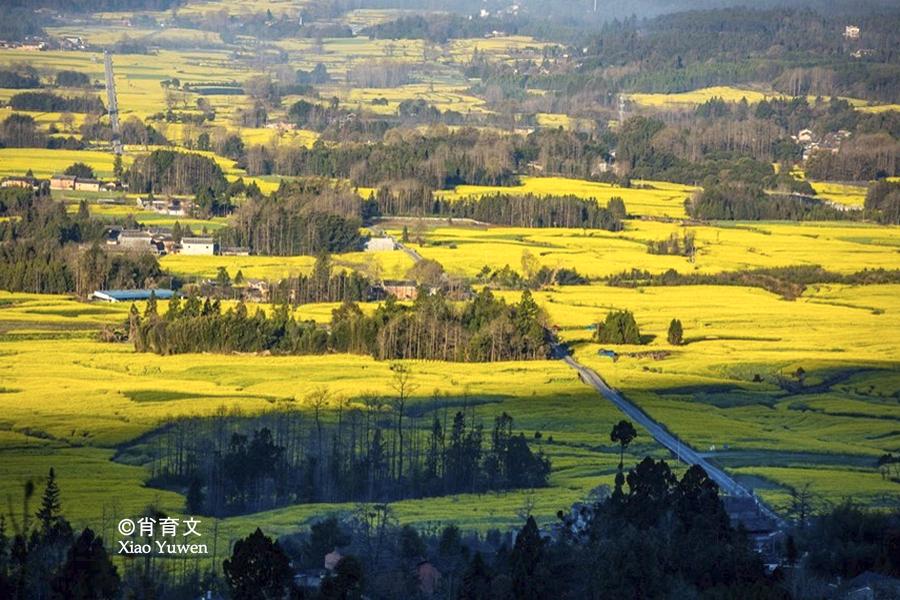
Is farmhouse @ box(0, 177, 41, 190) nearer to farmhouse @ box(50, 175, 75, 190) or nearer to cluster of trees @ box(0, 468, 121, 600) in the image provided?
farmhouse @ box(50, 175, 75, 190)

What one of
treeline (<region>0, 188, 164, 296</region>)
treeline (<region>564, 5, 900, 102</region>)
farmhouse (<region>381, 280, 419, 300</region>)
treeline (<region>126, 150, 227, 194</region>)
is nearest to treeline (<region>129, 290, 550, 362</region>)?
farmhouse (<region>381, 280, 419, 300</region>)

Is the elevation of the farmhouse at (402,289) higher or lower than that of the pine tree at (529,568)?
lower

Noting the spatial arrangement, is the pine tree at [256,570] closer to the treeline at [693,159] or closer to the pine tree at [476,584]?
the pine tree at [476,584]

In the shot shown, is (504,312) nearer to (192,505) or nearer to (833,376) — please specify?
(833,376)

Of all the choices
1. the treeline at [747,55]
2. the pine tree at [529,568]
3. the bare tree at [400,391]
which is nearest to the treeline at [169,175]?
the bare tree at [400,391]

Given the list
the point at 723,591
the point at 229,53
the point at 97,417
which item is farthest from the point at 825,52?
the point at 723,591
